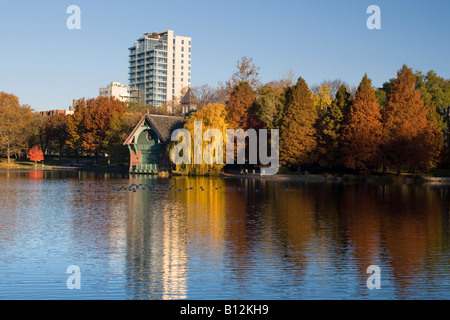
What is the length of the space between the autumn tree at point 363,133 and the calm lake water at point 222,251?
33.0 m

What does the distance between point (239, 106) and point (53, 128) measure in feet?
191

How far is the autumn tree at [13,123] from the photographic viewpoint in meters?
105

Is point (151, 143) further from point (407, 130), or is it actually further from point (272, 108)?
point (407, 130)

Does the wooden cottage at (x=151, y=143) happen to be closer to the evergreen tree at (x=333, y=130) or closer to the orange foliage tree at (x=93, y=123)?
the orange foliage tree at (x=93, y=123)

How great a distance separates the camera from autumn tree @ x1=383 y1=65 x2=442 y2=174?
60.2 metres

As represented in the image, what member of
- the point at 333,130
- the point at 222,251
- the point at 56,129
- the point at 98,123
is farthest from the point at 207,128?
the point at 56,129

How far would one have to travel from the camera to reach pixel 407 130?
60906mm

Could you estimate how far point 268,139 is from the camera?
2862 inches

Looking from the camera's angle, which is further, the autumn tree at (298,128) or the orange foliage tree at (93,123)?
the orange foliage tree at (93,123)

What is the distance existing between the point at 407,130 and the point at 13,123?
8189 centimetres

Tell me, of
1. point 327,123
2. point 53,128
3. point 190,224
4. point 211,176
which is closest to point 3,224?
point 190,224

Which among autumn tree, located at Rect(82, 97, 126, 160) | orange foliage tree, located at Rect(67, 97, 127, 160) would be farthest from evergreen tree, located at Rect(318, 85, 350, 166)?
autumn tree, located at Rect(82, 97, 126, 160)

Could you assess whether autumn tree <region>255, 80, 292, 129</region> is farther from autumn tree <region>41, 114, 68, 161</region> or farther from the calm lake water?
autumn tree <region>41, 114, 68, 161</region>

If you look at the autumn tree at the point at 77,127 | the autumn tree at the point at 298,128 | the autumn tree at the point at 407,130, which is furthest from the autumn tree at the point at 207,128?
the autumn tree at the point at 77,127
